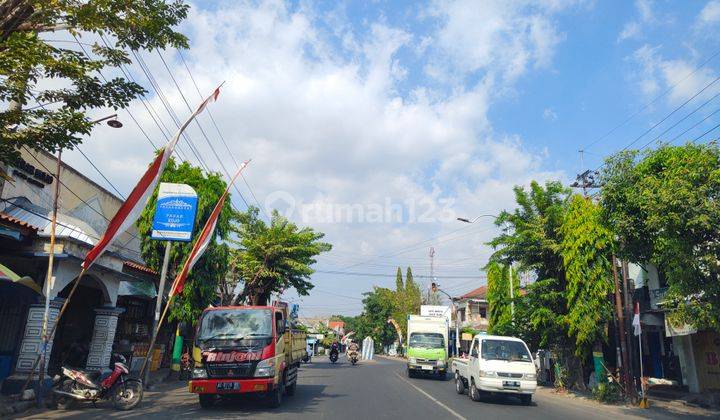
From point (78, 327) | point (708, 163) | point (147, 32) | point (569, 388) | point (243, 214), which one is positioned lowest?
point (569, 388)

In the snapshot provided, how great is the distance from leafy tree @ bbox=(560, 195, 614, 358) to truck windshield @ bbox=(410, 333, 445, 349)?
686 cm

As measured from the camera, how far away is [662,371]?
2053 centimetres

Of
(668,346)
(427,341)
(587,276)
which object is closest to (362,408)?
(587,276)

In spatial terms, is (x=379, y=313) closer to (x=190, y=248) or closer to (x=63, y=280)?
(x=190, y=248)

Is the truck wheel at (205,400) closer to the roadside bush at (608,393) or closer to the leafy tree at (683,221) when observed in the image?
the leafy tree at (683,221)

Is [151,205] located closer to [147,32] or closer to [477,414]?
[147,32]

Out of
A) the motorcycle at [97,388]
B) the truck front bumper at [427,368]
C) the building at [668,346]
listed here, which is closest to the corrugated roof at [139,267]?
the motorcycle at [97,388]

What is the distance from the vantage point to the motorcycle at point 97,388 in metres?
10.4

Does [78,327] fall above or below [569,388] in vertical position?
above

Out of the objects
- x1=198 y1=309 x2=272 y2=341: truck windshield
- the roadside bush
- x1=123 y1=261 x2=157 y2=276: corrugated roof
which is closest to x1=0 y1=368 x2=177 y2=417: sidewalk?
x1=198 y1=309 x2=272 y2=341: truck windshield

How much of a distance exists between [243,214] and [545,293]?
1735 cm

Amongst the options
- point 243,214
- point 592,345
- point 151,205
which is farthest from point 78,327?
point 592,345

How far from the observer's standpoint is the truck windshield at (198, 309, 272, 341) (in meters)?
11.3

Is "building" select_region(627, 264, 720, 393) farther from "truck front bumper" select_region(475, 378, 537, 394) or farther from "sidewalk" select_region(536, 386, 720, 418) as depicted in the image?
"truck front bumper" select_region(475, 378, 537, 394)
